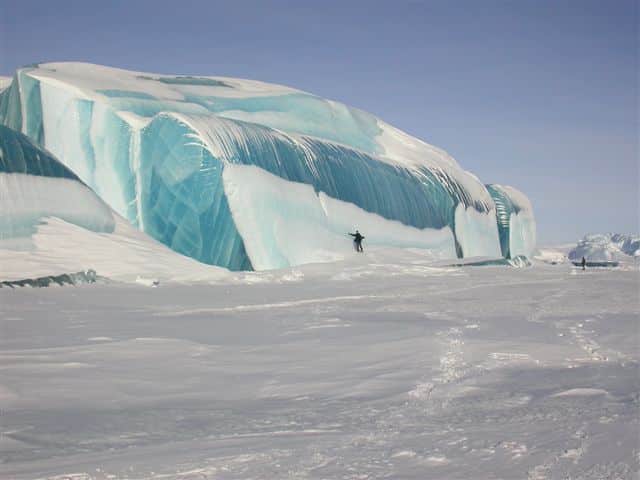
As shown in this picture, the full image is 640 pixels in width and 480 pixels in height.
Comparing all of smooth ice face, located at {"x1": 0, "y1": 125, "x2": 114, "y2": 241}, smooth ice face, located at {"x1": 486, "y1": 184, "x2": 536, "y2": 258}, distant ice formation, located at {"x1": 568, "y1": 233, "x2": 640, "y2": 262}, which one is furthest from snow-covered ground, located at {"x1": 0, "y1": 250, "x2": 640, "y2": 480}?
distant ice formation, located at {"x1": 568, "y1": 233, "x2": 640, "y2": 262}

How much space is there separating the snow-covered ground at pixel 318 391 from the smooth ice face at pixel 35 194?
5.60 metres

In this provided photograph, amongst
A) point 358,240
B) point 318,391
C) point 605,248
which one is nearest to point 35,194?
point 358,240

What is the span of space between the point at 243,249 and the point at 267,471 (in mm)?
16918

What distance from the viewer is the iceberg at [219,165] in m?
20.4

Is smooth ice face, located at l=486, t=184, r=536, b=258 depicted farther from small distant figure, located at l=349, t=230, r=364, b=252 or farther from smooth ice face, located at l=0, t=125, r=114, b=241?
smooth ice face, located at l=0, t=125, r=114, b=241

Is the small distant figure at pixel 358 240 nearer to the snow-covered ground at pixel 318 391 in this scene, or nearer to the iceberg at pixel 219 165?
the iceberg at pixel 219 165

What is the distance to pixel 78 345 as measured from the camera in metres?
6.47

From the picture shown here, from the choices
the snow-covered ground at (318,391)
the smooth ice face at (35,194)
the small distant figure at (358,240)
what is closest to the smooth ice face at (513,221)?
the small distant figure at (358,240)

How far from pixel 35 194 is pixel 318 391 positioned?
12.8 metres

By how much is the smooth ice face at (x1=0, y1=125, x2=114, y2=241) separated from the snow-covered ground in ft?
18.4

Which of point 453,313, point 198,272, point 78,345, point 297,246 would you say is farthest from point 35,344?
point 297,246

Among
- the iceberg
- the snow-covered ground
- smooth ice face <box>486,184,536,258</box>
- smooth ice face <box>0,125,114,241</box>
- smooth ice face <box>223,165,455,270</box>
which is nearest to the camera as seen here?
the snow-covered ground

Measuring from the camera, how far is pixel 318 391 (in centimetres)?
484

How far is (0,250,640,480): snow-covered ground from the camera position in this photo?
3.19m
